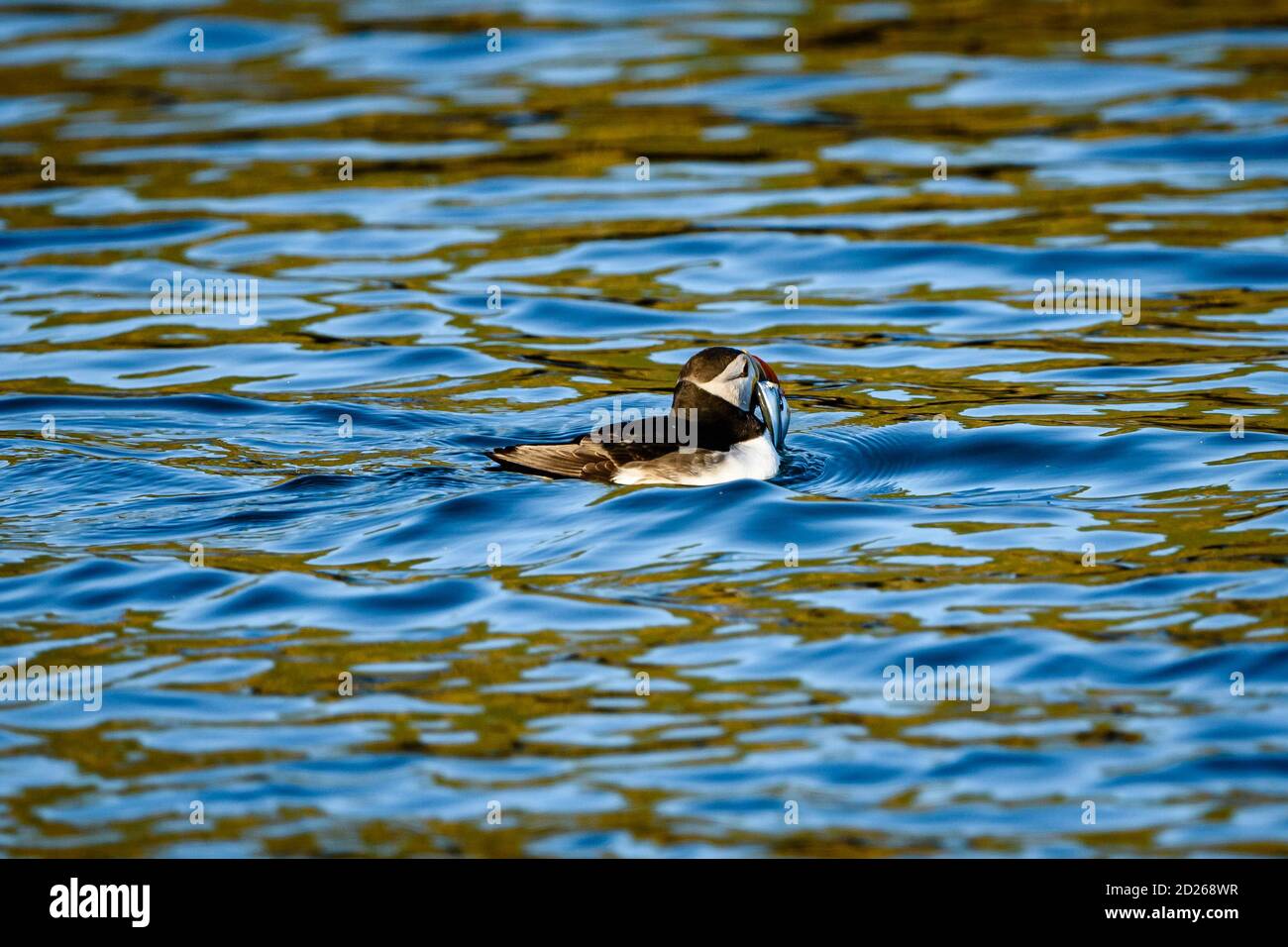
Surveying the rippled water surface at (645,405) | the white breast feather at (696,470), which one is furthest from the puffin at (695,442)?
Answer: the rippled water surface at (645,405)

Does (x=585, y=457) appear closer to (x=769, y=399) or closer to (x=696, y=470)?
(x=696, y=470)

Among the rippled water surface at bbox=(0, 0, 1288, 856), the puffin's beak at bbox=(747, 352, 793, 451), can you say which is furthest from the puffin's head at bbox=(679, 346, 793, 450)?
the rippled water surface at bbox=(0, 0, 1288, 856)

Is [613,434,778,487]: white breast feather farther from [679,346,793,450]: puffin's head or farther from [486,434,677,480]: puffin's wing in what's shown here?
[679,346,793,450]: puffin's head

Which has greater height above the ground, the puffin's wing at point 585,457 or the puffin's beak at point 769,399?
the puffin's beak at point 769,399

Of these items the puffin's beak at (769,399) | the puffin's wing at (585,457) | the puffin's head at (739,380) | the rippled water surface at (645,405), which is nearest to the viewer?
the rippled water surface at (645,405)

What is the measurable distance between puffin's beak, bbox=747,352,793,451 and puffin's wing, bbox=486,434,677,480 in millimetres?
633

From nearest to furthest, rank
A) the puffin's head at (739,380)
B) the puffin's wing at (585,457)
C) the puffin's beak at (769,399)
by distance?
1. the puffin's wing at (585,457)
2. the puffin's head at (739,380)
3. the puffin's beak at (769,399)

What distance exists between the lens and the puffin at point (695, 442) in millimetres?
9898

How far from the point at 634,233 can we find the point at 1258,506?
7690mm

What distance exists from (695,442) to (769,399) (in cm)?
53

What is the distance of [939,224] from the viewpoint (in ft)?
51.1

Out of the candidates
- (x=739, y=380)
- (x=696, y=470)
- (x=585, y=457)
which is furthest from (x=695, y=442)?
(x=585, y=457)

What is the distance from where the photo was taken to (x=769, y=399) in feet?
33.6

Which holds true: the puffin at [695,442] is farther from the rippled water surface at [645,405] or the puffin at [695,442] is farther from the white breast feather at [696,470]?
the rippled water surface at [645,405]
